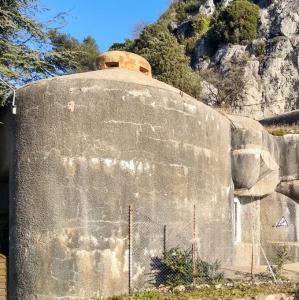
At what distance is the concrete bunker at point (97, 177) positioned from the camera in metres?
12.3

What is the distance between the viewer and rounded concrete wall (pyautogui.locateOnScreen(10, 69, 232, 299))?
40.3 feet

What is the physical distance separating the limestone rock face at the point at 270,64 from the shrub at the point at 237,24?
839 mm

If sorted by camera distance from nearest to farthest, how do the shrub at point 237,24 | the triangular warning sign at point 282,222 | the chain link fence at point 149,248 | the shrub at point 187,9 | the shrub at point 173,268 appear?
1. the chain link fence at point 149,248
2. the shrub at point 173,268
3. the triangular warning sign at point 282,222
4. the shrub at point 237,24
5. the shrub at point 187,9

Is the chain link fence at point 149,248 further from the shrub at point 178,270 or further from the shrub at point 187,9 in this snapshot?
the shrub at point 187,9

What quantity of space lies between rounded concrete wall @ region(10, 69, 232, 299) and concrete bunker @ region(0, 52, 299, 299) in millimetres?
21

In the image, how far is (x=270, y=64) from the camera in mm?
45406

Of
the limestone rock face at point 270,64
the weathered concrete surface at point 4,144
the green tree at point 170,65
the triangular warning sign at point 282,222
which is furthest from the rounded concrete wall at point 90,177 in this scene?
the limestone rock face at point 270,64

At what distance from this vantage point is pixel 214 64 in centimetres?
4788

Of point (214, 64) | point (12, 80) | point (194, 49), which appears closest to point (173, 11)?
point (194, 49)

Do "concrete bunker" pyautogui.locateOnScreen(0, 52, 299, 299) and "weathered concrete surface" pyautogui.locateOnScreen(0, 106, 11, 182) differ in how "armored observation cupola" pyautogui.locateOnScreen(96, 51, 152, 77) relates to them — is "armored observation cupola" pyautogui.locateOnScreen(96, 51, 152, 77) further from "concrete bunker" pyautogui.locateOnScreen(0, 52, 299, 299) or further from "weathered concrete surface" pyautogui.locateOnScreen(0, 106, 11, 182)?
"weathered concrete surface" pyautogui.locateOnScreen(0, 106, 11, 182)

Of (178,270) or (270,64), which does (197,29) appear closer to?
(270,64)

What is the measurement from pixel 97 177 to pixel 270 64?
3501 centimetres

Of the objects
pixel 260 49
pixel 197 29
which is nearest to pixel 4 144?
pixel 260 49

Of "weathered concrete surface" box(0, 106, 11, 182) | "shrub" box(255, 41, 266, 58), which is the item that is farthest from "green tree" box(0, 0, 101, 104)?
"shrub" box(255, 41, 266, 58)
